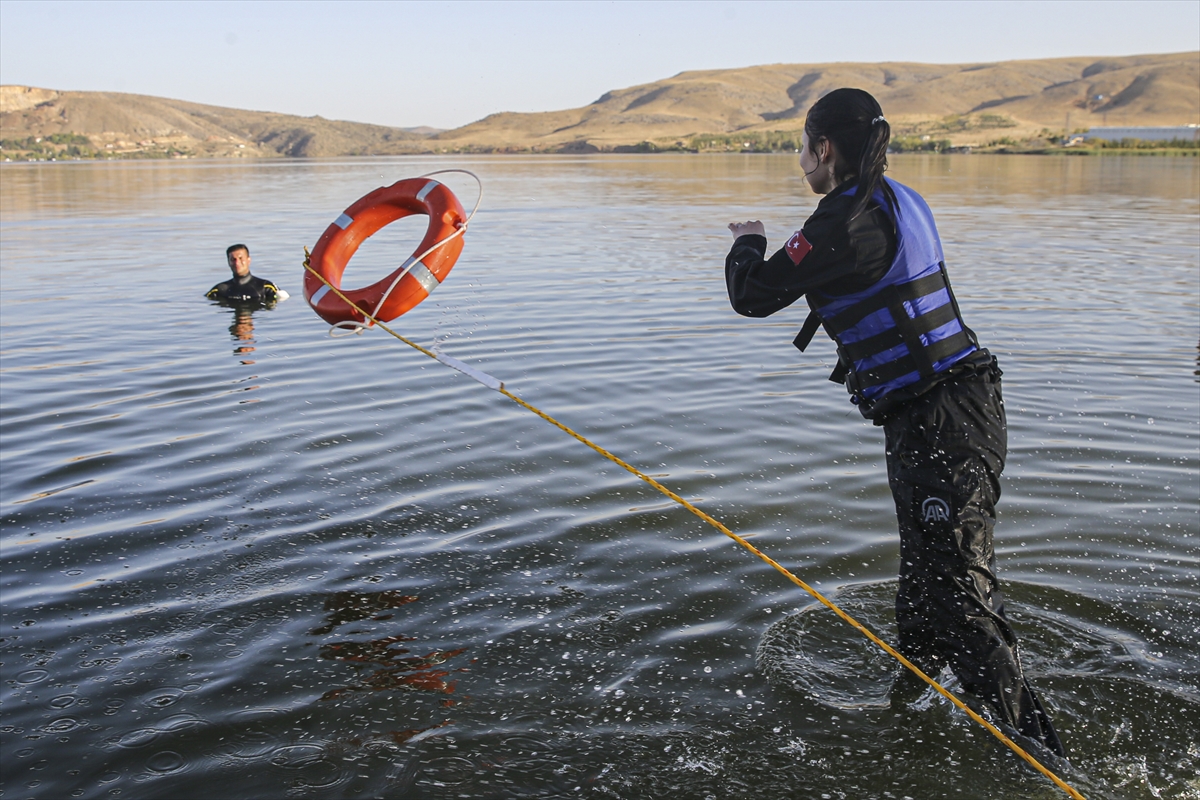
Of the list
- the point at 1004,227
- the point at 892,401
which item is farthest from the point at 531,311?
the point at 1004,227

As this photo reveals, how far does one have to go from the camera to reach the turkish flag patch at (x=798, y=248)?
3.37 metres

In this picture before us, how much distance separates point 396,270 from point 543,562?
105 inches

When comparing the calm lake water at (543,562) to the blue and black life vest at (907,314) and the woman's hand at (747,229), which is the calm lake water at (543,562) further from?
the woman's hand at (747,229)

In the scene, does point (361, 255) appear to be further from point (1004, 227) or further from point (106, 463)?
point (1004, 227)

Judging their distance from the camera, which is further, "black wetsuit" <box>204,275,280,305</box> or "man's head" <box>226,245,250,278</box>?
"black wetsuit" <box>204,275,280,305</box>

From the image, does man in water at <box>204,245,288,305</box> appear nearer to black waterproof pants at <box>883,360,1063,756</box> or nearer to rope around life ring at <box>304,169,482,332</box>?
rope around life ring at <box>304,169,482,332</box>

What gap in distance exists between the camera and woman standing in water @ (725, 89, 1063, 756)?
133 inches

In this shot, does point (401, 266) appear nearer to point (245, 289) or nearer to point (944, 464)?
point (944, 464)

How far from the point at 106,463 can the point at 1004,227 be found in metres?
20.2

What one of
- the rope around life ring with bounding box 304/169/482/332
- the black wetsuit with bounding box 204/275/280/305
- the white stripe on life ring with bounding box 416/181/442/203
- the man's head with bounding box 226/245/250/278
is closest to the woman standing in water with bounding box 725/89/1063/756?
the rope around life ring with bounding box 304/169/482/332

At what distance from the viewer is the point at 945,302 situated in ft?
11.5

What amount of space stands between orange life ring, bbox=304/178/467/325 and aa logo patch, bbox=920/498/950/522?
4120 mm

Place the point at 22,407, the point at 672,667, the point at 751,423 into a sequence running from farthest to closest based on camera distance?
the point at 22,407 → the point at 751,423 → the point at 672,667

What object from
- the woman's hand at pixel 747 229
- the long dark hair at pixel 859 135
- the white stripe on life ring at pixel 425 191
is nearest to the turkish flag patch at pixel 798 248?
the long dark hair at pixel 859 135
